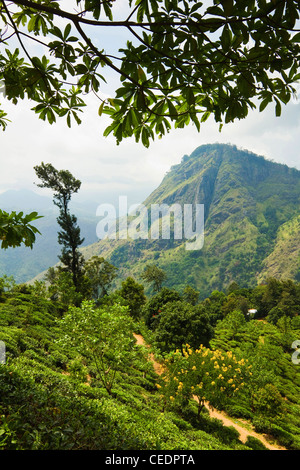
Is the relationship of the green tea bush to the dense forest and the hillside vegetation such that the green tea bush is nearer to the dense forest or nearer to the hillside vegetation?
the dense forest

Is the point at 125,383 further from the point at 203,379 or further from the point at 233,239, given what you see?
the point at 233,239

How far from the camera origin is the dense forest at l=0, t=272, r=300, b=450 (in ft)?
8.86

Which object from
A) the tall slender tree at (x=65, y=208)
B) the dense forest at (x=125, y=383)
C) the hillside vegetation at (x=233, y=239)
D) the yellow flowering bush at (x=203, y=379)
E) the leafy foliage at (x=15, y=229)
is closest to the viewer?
the leafy foliage at (x=15, y=229)

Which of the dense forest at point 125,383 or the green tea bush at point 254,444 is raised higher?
the dense forest at point 125,383

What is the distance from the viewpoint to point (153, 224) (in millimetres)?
158375

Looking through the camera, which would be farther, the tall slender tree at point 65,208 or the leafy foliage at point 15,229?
the tall slender tree at point 65,208

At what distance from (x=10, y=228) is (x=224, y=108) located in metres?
1.91

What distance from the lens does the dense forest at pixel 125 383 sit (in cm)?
270

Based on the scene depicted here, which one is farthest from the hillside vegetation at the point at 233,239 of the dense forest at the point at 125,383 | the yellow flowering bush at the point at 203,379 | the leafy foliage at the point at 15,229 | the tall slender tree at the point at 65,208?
the leafy foliage at the point at 15,229

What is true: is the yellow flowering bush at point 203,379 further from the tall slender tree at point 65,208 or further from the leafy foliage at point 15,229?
the tall slender tree at point 65,208

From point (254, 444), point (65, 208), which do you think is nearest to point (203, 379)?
point (254, 444)

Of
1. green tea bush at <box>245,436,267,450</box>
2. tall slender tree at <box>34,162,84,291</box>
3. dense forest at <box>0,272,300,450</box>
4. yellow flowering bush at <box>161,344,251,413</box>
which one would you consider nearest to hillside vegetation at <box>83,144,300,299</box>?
tall slender tree at <box>34,162,84,291</box>
